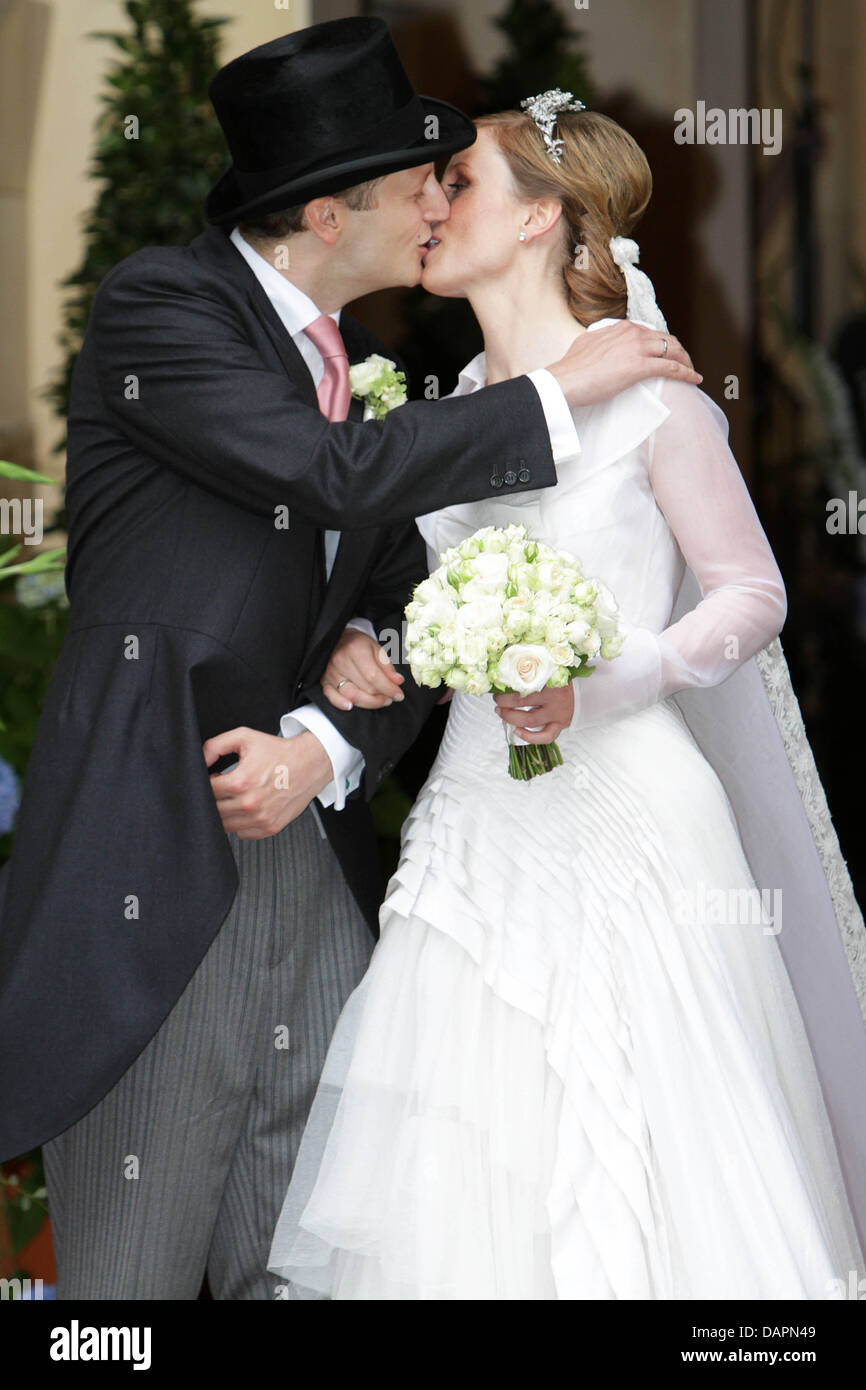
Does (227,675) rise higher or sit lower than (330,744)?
higher

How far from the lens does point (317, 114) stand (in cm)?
222

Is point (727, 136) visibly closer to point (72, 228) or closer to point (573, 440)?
point (72, 228)

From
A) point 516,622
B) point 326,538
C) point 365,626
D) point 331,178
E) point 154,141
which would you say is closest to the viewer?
point 516,622

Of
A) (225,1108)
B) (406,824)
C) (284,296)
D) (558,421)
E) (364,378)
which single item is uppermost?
(284,296)

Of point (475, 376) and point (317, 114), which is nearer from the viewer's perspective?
point (317, 114)

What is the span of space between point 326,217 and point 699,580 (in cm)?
75

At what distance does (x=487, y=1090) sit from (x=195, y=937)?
44cm

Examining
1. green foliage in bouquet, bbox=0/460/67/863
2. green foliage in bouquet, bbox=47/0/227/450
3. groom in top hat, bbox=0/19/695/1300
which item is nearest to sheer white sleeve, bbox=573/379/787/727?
groom in top hat, bbox=0/19/695/1300

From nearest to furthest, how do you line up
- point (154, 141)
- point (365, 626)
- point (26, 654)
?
1. point (365, 626)
2. point (26, 654)
3. point (154, 141)

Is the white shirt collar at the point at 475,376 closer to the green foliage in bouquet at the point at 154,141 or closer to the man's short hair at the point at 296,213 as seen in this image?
the man's short hair at the point at 296,213

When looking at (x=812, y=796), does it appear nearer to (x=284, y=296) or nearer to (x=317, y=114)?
(x=284, y=296)

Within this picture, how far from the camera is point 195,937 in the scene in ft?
6.86

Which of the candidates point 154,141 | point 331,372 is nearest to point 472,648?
point 331,372
